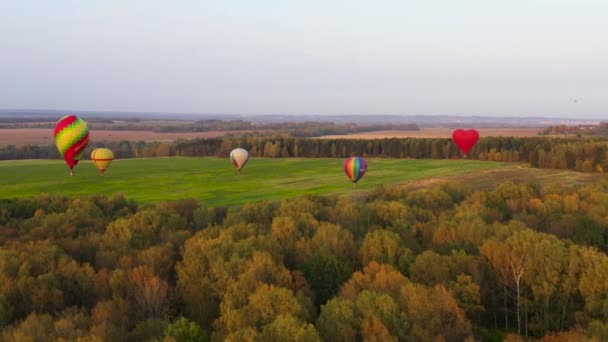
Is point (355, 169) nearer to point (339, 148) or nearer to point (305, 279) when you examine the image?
point (305, 279)

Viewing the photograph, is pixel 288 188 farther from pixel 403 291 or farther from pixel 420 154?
pixel 420 154

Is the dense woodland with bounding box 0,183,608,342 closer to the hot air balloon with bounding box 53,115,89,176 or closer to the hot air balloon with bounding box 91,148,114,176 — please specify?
the hot air balloon with bounding box 53,115,89,176

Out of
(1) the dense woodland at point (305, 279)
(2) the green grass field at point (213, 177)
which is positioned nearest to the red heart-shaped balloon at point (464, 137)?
(2) the green grass field at point (213, 177)

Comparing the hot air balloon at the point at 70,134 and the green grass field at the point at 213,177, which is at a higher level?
the hot air balloon at the point at 70,134

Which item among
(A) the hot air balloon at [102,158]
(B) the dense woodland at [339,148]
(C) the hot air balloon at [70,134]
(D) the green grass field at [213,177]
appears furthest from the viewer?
(B) the dense woodland at [339,148]

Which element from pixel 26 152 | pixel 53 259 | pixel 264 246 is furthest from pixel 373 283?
pixel 26 152

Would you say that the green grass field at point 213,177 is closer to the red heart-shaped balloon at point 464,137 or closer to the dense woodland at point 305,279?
the red heart-shaped balloon at point 464,137
